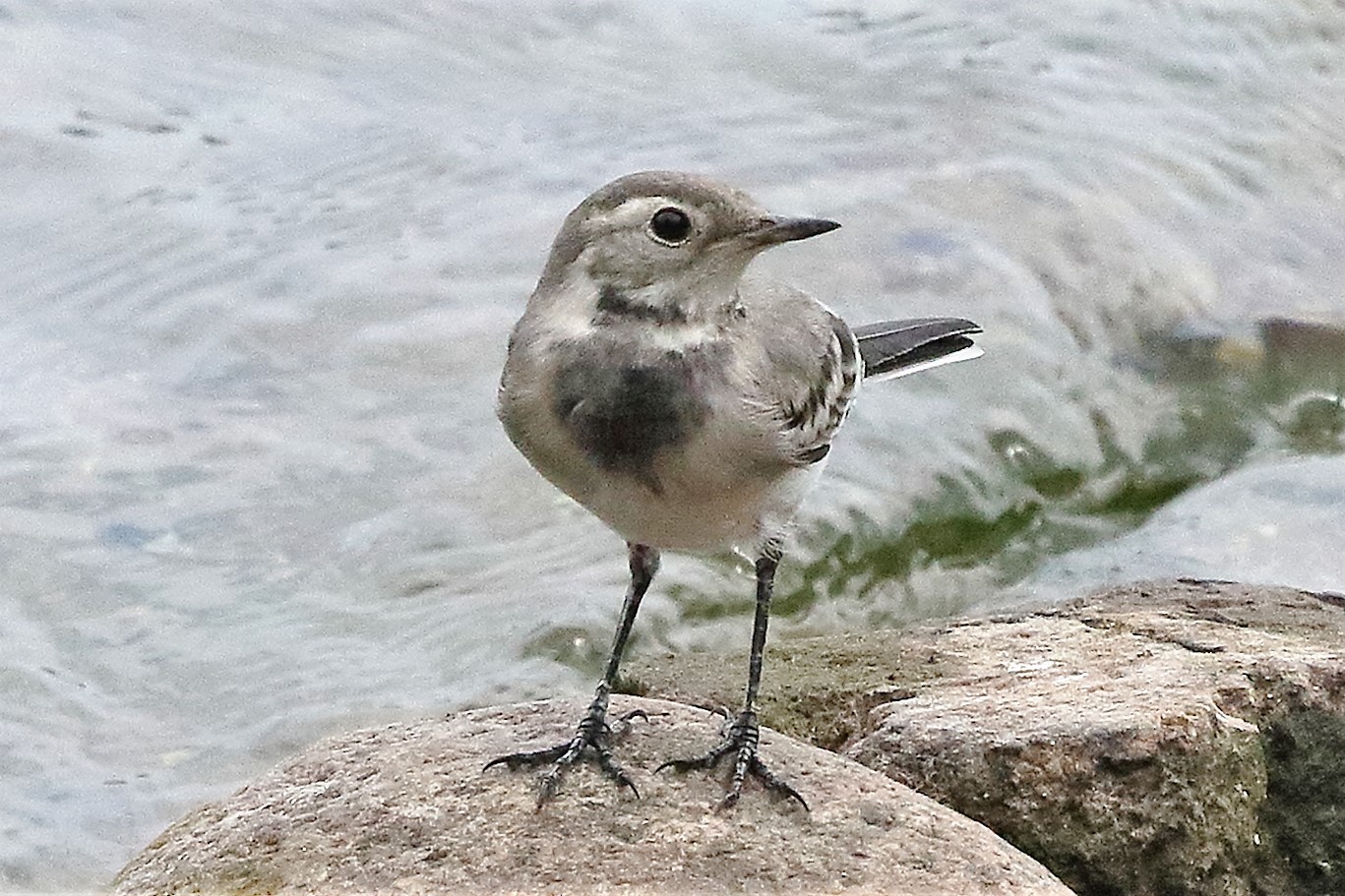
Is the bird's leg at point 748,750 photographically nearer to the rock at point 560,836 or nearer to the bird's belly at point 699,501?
the rock at point 560,836

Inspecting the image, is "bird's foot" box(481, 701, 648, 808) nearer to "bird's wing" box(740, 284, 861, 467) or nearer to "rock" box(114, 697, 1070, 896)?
"rock" box(114, 697, 1070, 896)

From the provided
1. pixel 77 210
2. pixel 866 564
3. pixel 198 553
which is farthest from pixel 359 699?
pixel 77 210

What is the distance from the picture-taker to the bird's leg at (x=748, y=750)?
5.30 metres

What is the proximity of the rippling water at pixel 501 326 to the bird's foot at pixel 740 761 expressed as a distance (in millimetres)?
2950

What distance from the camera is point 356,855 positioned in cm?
493

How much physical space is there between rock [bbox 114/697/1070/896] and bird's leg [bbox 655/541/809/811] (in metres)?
0.04

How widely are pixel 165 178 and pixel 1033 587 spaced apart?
6.00m

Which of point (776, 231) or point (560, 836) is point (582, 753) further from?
point (776, 231)

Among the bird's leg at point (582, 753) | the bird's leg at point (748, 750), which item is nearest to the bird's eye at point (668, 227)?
the bird's leg at point (748, 750)

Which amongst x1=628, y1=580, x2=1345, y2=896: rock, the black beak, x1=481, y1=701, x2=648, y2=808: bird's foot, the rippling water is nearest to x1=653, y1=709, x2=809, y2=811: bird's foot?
x1=481, y1=701, x2=648, y2=808: bird's foot

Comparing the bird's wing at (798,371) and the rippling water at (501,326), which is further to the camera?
the rippling water at (501,326)

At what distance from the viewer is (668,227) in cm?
508

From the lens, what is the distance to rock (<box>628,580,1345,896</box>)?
17.9 feet

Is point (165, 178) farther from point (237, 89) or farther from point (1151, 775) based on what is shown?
point (1151, 775)
